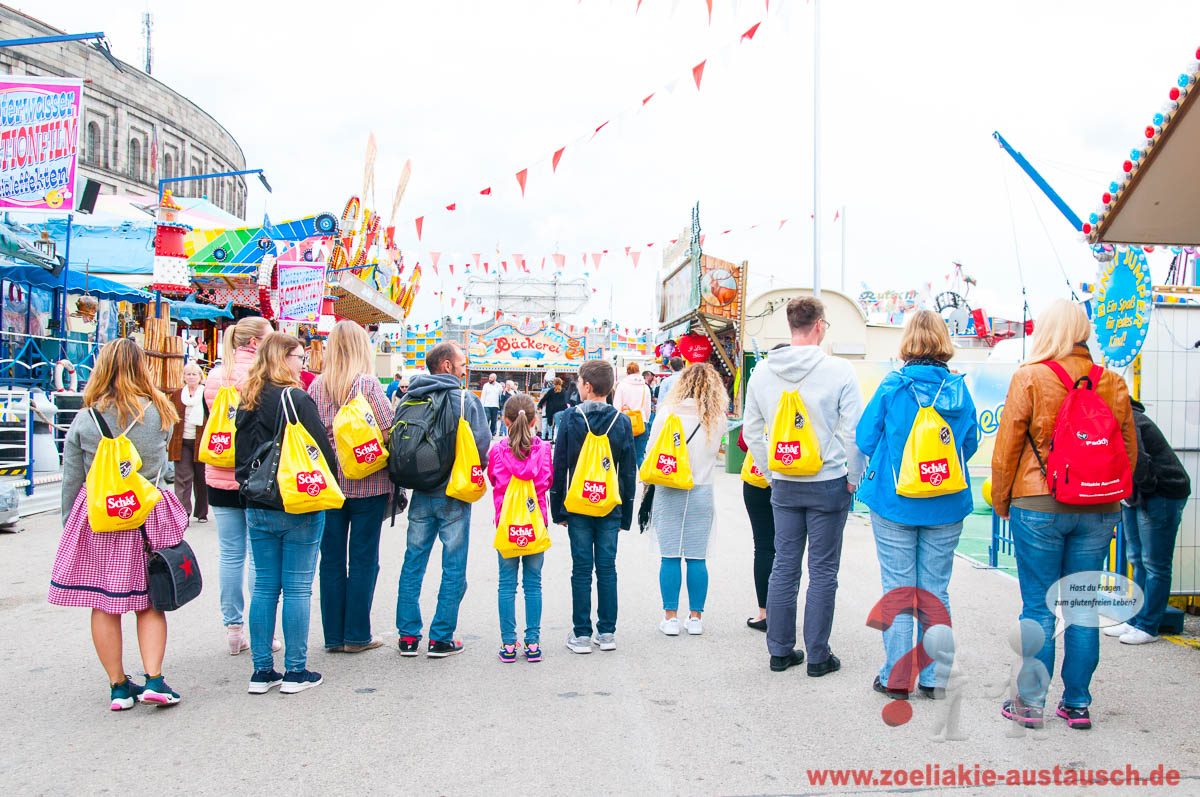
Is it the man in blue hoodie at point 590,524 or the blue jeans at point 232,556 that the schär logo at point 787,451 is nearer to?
the man in blue hoodie at point 590,524

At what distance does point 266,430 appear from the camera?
4.19 meters

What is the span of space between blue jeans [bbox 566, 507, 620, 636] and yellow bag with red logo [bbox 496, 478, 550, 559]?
24cm

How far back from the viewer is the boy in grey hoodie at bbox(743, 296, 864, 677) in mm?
4473

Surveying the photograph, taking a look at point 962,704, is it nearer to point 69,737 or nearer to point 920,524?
point 920,524

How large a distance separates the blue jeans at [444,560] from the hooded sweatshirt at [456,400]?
0.13m

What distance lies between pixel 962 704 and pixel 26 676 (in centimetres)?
471

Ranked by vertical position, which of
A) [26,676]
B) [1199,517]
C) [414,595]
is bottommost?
[26,676]

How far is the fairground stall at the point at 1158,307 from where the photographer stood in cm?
459

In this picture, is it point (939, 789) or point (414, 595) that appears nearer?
point (939, 789)

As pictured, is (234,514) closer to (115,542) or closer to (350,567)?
(350,567)

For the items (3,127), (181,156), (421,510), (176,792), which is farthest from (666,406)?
(181,156)

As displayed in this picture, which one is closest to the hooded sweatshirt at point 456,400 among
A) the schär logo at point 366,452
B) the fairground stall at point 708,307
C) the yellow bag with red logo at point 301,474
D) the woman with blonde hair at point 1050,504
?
the schär logo at point 366,452

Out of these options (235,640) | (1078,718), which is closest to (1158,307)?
(1078,718)

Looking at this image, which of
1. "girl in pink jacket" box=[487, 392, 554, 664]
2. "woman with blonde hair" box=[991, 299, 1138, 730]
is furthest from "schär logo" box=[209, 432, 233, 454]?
"woman with blonde hair" box=[991, 299, 1138, 730]
